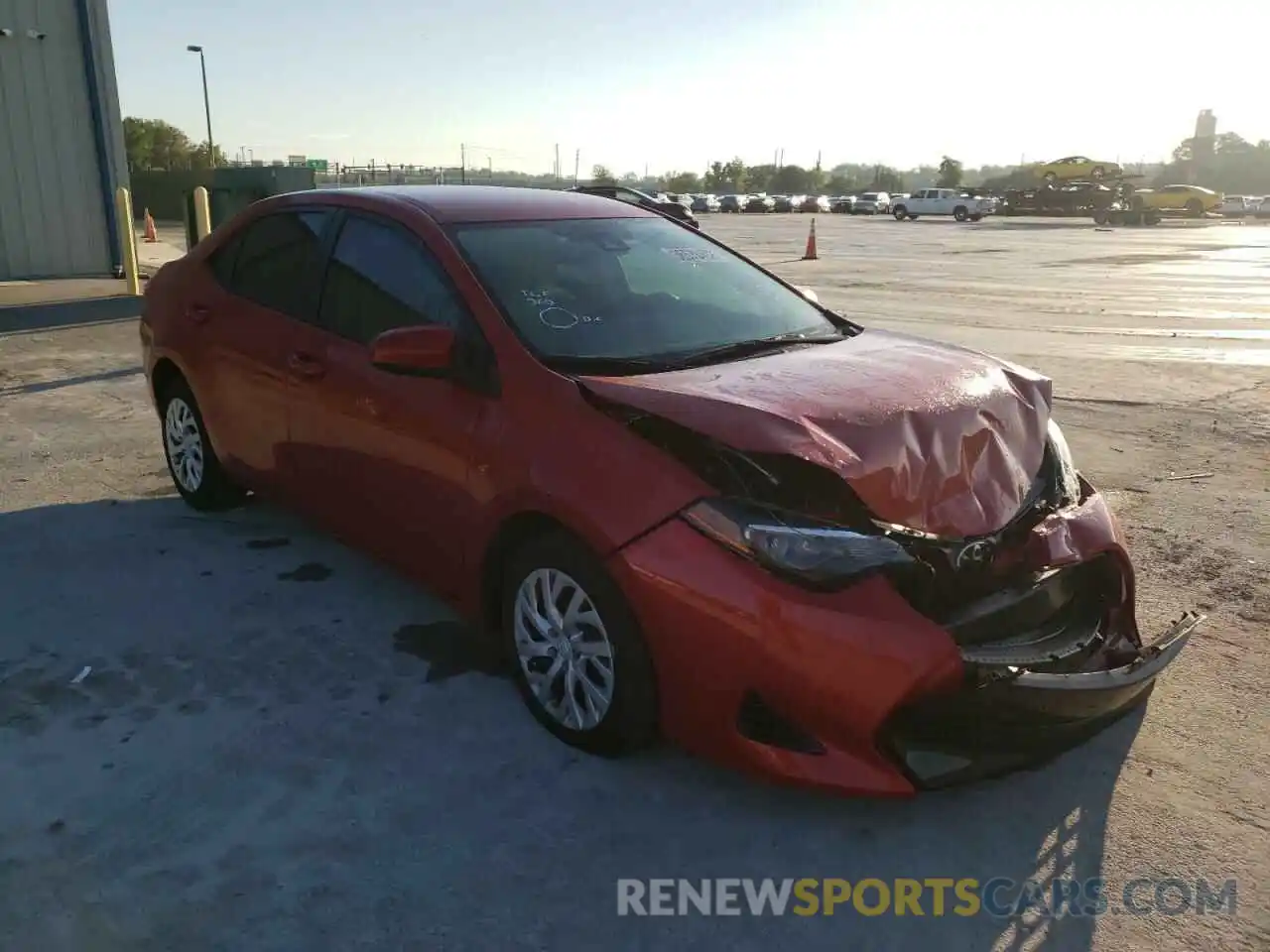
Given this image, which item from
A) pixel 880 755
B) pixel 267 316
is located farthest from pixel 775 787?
pixel 267 316

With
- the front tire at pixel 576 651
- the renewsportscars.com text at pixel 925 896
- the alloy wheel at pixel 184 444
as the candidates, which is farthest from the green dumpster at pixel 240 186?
the renewsportscars.com text at pixel 925 896

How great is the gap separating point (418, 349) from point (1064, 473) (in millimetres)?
2130

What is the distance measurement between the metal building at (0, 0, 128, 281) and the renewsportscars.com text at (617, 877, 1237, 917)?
15.1m

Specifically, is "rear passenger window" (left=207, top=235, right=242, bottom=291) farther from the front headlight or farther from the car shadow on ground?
the front headlight

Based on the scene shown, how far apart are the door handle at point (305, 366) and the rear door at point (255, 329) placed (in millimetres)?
58

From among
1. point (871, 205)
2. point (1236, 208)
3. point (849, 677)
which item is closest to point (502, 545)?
point (849, 677)

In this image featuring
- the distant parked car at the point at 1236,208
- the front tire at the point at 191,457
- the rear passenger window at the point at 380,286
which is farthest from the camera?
the distant parked car at the point at 1236,208

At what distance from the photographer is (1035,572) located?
2.91 m

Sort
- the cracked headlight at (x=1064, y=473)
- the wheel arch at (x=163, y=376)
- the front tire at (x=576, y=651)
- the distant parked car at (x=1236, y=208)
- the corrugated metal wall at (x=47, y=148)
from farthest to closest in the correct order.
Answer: the distant parked car at (x=1236, y=208) → the corrugated metal wall at (x=47, y=148) → the wheel arch at (x=163, y=376) → the cracked headlight at (x=1064, y=473) → the front tire at (x=576, y=651)

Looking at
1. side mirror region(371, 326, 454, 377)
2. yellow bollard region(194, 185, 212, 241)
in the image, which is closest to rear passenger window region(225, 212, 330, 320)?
side mirror region(371, 326, 454, 377)

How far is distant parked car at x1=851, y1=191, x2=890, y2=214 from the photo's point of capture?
61344 millimetres

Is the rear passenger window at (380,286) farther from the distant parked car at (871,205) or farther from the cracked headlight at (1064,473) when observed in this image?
the distant parked car at (871,205)

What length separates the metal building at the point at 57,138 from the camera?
13.7 metres

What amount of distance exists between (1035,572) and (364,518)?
241 cm
